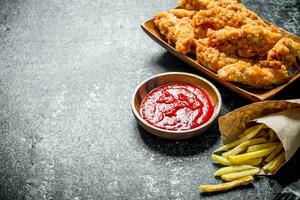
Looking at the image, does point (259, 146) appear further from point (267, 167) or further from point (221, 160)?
point (221, 160)

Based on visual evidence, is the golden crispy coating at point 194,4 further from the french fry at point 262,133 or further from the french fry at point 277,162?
the french fry at point 277,162

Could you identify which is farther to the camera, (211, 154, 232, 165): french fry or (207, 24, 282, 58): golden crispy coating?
(207, 24, 282, 58): golden crispy coating

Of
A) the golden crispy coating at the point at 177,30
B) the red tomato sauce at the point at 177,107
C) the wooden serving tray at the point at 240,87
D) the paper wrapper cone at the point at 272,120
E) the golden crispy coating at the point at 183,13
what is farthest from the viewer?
the golden crispy coating at the point at 183,13

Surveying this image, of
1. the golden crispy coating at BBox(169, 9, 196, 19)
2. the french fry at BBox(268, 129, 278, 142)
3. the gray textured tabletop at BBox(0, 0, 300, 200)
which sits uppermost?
the golden crispy coating at BBox(169, 9, 196, 19)

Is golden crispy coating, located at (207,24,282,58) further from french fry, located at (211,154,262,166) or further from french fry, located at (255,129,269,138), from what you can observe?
french fry, located at (211,154,262,166)

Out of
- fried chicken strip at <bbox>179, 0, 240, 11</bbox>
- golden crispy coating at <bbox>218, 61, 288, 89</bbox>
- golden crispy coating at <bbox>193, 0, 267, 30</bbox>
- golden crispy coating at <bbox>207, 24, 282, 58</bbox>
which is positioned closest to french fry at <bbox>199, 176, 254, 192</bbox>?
golden crispy coating at <bbox>218, 61, 288, 89</bbox>

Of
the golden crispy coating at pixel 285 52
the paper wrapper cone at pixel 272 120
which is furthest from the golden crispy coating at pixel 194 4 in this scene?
the paper wrapper cone at pixel 272 120

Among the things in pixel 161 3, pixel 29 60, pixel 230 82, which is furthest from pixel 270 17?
pixel 29 60

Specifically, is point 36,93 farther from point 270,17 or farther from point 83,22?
point 270,17
